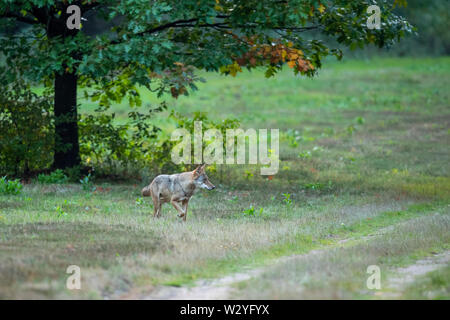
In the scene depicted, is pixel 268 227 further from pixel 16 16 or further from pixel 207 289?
pixel 16 16

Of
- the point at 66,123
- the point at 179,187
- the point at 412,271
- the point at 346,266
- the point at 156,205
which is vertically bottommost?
the point at 412,271

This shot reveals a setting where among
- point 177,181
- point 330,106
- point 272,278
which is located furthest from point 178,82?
point 330,106

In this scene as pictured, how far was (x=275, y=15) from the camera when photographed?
15148 millimetres

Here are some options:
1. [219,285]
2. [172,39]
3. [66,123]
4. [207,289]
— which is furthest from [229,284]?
[66,123]

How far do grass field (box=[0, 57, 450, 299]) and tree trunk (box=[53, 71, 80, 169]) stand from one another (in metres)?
1.30

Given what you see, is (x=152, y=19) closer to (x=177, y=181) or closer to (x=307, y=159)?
(x=177, y=181)

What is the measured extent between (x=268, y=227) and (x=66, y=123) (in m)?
8.27

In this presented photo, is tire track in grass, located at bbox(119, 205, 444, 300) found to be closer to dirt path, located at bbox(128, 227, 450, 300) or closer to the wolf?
dirt path, located at bbox(128, 227, 450, 300)

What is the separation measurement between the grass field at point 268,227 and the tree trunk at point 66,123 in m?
1.30

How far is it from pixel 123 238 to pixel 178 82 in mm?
6461

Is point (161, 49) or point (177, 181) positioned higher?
point (161, 49)

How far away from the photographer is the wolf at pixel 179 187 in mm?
13148

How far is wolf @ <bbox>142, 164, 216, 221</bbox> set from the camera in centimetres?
1315

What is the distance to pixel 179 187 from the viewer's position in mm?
13258
